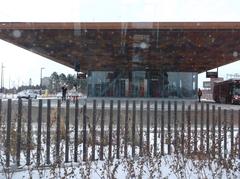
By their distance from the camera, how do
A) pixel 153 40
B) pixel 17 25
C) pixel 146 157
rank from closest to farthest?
pixel 146 157 < pixel 17 25 < pixel 153 40

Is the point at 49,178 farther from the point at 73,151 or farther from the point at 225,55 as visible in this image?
the point at 225,55

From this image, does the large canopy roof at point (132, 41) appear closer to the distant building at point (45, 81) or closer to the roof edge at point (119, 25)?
the roof edge at point (119, 25)

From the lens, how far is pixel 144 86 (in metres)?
53.4

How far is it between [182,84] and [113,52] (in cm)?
1385

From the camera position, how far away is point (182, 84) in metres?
53.9

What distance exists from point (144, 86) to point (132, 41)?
695 inches

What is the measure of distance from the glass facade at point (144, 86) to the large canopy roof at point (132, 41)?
10.7ft

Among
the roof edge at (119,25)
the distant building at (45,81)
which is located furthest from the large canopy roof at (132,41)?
the distant building at (45,81)

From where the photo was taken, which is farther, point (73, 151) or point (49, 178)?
point (73, 151)

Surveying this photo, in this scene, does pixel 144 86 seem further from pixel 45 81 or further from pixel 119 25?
pixel 45 81

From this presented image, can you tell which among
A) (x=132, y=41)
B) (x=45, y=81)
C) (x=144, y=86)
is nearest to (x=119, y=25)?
(x=132, y=41)

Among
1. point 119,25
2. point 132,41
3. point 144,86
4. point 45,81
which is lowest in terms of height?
point 144,86

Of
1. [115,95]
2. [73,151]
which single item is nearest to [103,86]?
[115,95]

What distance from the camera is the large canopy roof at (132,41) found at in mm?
30891
